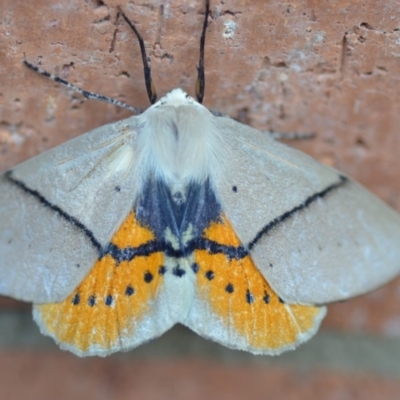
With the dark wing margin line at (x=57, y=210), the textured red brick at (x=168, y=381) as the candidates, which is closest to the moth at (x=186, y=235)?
the dark wing margin line at (x=57, y=210)

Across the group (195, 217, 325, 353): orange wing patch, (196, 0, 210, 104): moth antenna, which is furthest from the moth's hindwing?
(196, 0, 210, 104): moth antenna

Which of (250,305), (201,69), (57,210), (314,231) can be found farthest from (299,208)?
(57,210)

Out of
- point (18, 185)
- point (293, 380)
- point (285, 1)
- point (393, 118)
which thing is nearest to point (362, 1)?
point (285, 1)

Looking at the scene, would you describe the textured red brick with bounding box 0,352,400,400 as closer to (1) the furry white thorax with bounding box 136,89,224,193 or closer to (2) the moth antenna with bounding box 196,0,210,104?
(1) the furry white thorax with bounding box 136,89,224,193

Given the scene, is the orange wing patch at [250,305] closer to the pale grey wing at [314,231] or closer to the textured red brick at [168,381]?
the pale grey wing at [314,231]

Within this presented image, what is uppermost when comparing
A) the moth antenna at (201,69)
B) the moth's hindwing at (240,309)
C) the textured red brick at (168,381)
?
the moth antenna at (201,69)

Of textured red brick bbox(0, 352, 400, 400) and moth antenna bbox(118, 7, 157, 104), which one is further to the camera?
textured red brick bbox(0, 352, 400, 400)

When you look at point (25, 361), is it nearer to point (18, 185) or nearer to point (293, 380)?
point (18, 185)
